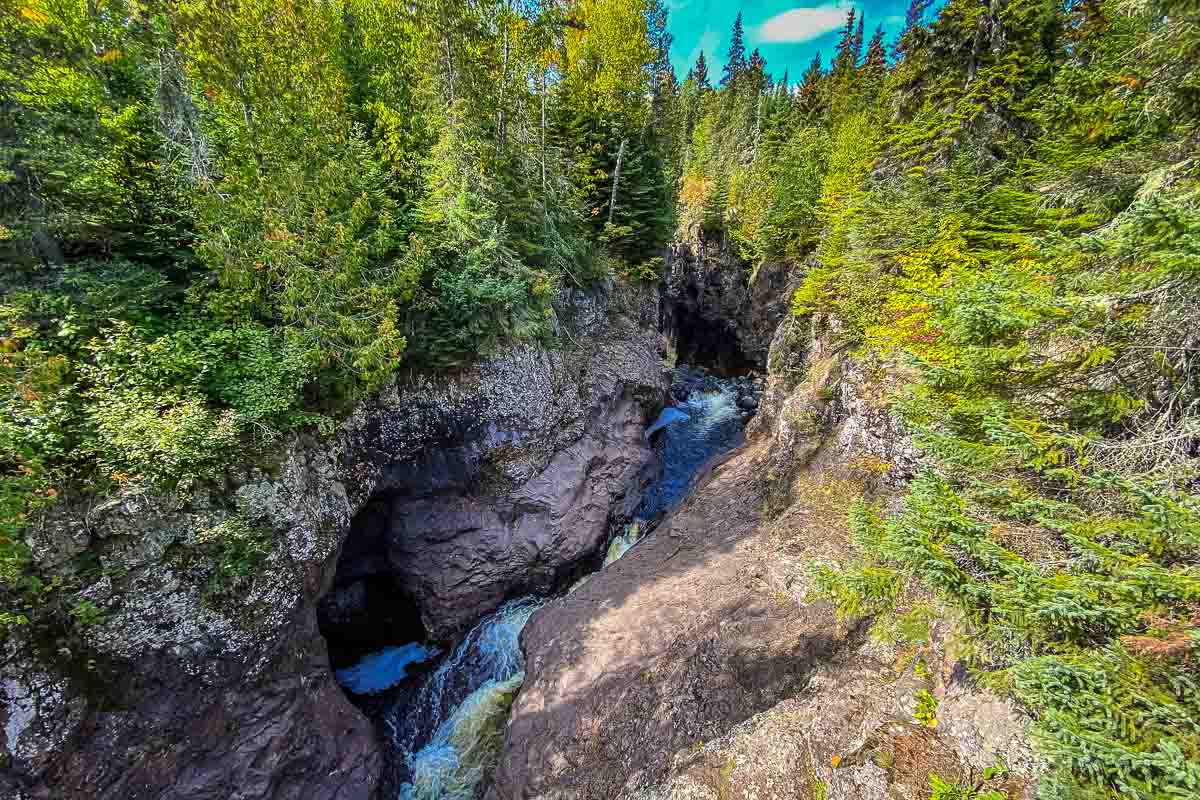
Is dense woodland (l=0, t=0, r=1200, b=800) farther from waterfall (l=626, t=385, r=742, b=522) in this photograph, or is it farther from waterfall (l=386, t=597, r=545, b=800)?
waterfall (l=626, t=385, r=742, b=522)

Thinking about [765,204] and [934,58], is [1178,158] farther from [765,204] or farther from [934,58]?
→ [765,204]

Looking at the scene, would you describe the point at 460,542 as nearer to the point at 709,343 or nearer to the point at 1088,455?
the point at 1088,455

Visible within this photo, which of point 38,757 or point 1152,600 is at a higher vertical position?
point 1152,600

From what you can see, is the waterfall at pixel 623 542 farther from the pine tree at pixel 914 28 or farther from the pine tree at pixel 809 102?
the pine tree at pixel 809 102

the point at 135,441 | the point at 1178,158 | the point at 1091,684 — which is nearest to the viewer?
the point at 1091,684

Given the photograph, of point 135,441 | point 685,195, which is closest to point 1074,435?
point 135,441
